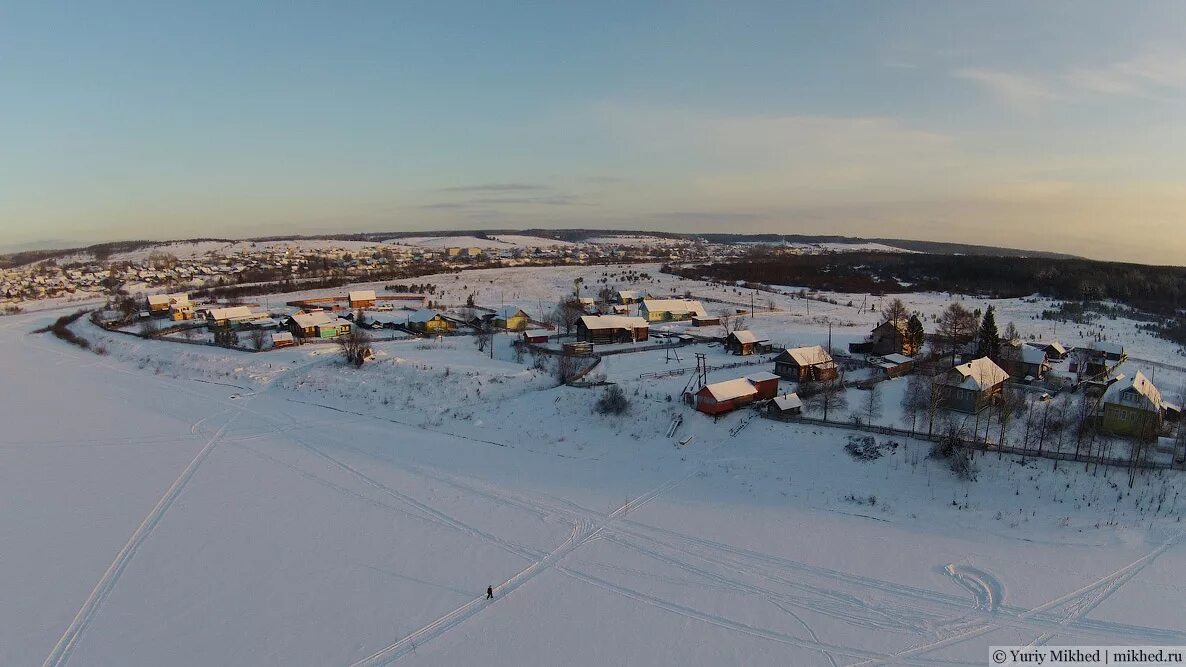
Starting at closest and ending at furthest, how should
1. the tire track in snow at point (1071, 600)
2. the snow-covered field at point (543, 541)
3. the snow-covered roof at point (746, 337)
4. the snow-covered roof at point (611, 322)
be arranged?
the tire track in snow at point (1071, 600) < the snow-covered field at point (543, 541) < the snow-covered roof at point (746, 337) < the snow-covered roof at point (611, 322)

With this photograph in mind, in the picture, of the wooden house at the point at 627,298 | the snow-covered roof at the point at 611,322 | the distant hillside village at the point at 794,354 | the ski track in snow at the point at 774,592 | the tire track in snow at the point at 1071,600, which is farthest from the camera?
the wooden house at the point at 627,298

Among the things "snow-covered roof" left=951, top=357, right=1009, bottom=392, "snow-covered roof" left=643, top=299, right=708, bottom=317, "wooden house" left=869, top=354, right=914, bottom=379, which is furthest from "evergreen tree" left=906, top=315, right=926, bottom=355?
"snow-covered roof" left=643, top=299, right=708, bottom=317

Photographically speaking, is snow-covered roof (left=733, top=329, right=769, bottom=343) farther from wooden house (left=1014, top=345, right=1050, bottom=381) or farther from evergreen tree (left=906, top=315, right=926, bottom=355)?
wooden house (left=1014, top=345, right=1050, bottom=381)

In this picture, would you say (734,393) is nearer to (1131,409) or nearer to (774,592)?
(774,592)

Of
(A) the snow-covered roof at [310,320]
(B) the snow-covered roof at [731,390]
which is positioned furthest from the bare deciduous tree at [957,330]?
(A) the snow-covered roof at [310,320]

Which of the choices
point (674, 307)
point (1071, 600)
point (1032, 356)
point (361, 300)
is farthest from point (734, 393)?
point (361, 300)

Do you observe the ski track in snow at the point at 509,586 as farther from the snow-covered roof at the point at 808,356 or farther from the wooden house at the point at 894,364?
the wooden house at the point at 894,364

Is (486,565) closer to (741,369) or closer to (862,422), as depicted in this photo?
(862,422)

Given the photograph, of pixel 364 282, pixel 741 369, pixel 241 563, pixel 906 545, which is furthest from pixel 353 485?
pixel 364 282
